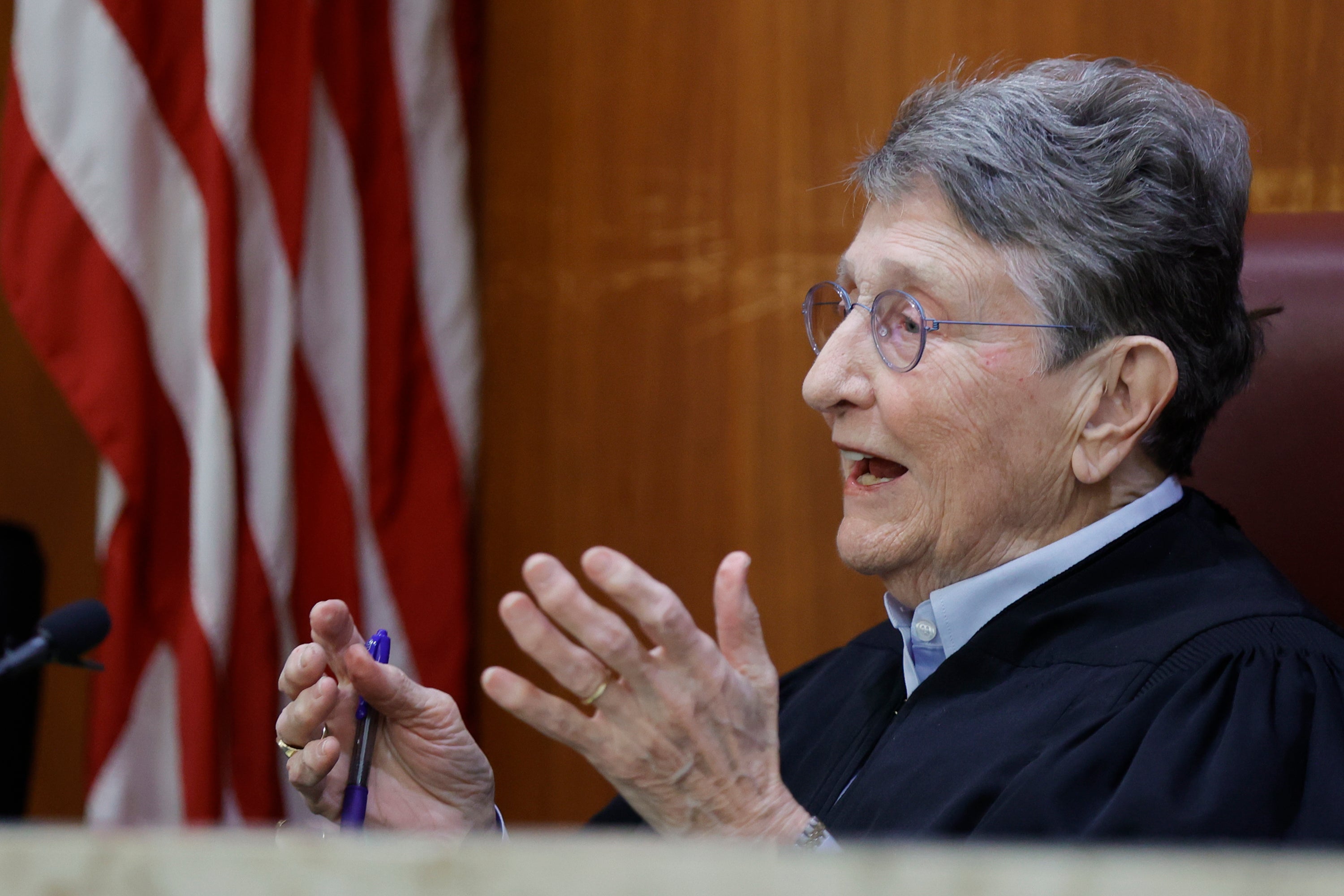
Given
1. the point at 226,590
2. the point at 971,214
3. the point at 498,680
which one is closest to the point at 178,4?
the point at 226,590

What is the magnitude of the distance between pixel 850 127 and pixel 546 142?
610mm

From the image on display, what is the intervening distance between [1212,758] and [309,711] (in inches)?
31.1

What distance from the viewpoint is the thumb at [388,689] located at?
1.16 m

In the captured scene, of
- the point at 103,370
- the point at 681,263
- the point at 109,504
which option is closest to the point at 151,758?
the point at 109,504

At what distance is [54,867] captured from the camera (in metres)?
0.33

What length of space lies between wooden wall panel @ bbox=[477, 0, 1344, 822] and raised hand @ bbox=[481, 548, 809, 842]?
1192mm

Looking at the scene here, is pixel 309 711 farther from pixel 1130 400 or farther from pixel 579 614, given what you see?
pixel 1130 400

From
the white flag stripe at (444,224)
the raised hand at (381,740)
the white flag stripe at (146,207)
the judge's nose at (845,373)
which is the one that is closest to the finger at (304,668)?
the raised hand at (381,740)

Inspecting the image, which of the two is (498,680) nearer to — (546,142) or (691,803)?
(691,803)

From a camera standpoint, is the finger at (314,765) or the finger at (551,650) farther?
the finger at (314,765)

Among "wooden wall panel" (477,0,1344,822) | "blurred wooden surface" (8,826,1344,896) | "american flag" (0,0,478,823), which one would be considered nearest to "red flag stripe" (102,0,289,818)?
"american flag" (0,0,478,823)

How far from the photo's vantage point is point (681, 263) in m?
2.23

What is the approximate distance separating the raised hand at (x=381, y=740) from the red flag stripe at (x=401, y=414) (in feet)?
3.42

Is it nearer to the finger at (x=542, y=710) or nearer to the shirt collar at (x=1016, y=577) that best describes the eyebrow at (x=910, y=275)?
the shirt collar at (x=1016, y=577)
